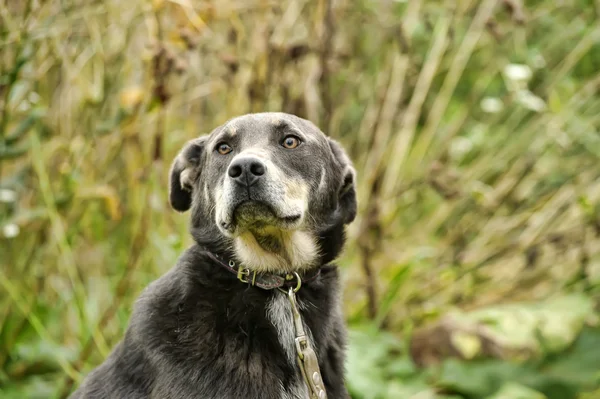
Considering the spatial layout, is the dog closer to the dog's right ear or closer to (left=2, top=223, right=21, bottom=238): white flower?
the dog's right ear

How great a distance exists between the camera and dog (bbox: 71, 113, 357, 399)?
264 cm

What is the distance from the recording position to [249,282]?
2.86 meters

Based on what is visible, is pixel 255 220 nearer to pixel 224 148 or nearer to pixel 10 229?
pixel 224 148

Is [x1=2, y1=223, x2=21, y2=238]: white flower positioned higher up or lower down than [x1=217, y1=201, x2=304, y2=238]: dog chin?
lower down

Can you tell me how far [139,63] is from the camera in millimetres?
5176

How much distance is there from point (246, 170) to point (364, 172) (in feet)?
10.2

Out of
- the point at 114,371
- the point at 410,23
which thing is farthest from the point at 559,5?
the point at 114,371

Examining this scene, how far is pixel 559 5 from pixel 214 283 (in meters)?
4.26

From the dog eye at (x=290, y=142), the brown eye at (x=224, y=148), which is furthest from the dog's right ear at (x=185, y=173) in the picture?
the dog eye at (x=290, y=142)

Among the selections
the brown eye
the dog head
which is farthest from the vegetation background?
the brown eye

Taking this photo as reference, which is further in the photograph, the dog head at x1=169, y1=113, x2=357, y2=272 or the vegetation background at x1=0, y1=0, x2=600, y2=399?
the vegetation background at x1=0, y1=0, x2=600, y2=399

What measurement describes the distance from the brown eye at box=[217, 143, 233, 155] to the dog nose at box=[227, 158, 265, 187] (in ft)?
1.03

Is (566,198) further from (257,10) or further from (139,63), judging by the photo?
(139,63)

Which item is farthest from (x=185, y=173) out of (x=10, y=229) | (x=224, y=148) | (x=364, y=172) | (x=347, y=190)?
(x=364, y=172)
